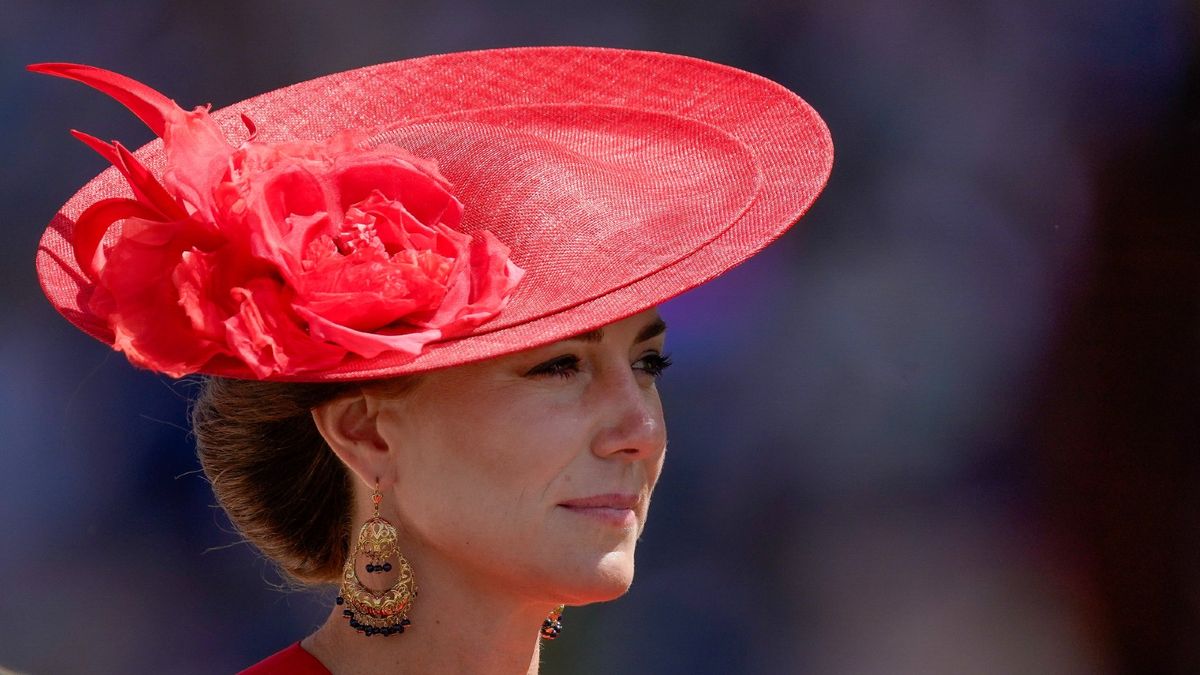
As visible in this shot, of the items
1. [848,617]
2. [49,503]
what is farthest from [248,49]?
[848,617]

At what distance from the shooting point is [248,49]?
144 inches

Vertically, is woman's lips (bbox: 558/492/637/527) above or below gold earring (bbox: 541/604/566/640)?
above

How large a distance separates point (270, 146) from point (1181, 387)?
257 cm

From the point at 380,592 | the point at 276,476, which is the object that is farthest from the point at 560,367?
the point at 276,476

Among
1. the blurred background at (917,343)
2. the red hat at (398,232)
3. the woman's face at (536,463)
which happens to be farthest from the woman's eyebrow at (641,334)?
the blurred background at (917,343)

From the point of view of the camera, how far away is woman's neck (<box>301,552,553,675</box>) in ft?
6.59

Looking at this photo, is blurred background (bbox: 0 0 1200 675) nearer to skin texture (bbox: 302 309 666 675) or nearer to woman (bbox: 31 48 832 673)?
woman (bbox: 31 48 832 673)

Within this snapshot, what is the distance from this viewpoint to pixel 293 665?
6.95 ft

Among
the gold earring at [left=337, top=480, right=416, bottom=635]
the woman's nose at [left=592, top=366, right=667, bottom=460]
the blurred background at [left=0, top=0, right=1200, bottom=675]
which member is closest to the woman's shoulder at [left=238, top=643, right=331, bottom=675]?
the gold earring at [left=337, top=480, right=416, bottom=635]

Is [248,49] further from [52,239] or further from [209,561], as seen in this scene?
[52,239]

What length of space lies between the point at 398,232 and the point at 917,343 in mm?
2192

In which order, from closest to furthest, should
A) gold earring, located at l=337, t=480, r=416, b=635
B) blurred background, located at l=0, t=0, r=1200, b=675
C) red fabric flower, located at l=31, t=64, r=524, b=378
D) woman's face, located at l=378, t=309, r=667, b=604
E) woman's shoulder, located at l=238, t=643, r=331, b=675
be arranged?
1. red fabric flower, located at l=31, t=64, r=524, b=378
2. woman's face, located at l=378, t=309, r=667, b=604
3. gold earring, located at l=337, t=480, r=416, b=635
4. woman's shoulder, located at l=238, t=643, r=331, b=675
5. blurred background, located at l=0, t=0, r=1200, b=675

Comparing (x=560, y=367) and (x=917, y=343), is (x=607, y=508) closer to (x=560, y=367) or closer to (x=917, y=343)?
(x=560, y=367)

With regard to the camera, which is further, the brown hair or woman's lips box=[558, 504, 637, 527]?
the brown hair
